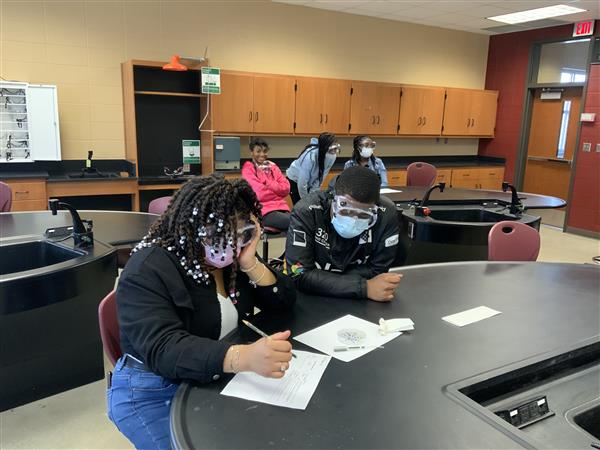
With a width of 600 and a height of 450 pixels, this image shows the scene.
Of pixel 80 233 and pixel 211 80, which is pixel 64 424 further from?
pixel 211 80

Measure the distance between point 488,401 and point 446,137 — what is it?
678 centimetres

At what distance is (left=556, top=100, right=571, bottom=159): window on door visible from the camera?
6.89 m

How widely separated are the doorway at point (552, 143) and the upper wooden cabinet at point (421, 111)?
61.2 inches

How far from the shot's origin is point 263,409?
3.54 feet

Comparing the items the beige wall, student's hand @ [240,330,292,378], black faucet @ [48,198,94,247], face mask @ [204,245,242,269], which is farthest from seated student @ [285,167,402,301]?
the beige wall

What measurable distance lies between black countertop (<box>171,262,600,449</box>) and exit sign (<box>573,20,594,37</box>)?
5.62 metres

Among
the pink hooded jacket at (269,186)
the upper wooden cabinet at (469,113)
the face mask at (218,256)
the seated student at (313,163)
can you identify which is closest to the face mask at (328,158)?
the seated student at (313,163)

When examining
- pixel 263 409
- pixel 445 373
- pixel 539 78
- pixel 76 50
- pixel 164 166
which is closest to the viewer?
pixel 263 409

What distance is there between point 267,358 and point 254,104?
4904 millimetres

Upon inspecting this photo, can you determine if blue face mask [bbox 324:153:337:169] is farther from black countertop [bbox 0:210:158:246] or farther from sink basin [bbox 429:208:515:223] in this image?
black countertop [bbox 0:210:158:246]

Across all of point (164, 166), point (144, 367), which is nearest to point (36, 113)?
point (164, 166)

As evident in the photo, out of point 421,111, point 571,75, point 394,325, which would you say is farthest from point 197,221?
point 571,75

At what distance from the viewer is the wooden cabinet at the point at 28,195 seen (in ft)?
14.8

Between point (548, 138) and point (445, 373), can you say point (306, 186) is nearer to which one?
point (445, 373)
